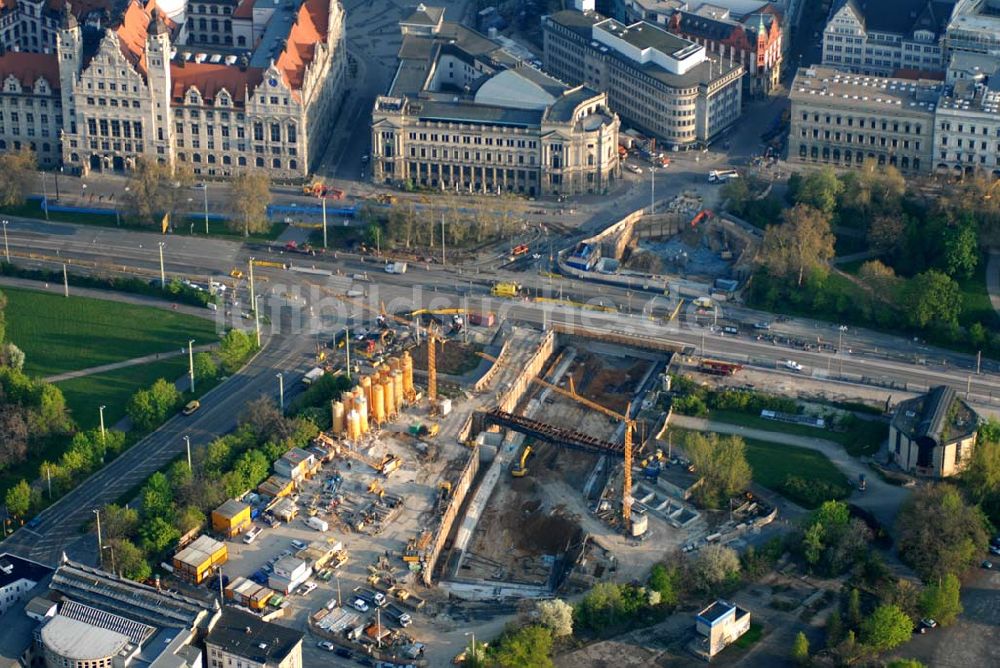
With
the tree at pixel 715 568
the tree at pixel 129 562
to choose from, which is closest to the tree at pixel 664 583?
the tree at pixel 715 568

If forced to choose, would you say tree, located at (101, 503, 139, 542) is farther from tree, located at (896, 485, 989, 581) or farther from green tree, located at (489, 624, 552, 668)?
tree, located at (896, 485, 989, 581)

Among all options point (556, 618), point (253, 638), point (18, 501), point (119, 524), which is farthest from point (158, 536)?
point (556, 618)

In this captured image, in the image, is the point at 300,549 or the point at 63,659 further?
the point at 300,549

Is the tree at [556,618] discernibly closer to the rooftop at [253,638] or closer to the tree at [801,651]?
the tree at [801,651]

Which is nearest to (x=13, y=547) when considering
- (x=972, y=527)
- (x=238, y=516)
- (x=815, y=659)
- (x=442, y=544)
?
(x=238, y=516)

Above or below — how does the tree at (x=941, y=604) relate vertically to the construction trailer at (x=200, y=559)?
below

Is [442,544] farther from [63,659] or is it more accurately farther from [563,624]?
[63,659]
